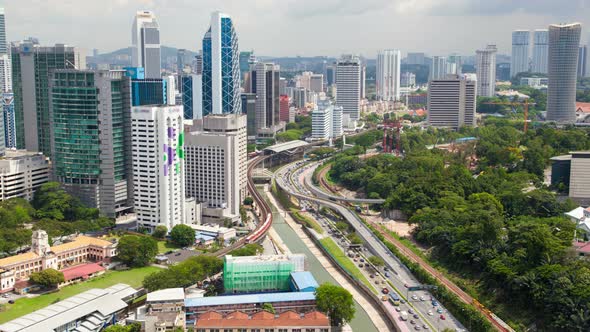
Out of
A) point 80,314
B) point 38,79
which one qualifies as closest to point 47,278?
point 80,314

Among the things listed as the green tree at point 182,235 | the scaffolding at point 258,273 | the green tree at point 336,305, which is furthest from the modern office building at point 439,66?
the green tree at point 336,305

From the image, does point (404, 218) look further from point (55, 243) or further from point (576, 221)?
point (55, 243)

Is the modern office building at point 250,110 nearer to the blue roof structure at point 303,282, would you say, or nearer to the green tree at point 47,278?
the green tree at point 47,278

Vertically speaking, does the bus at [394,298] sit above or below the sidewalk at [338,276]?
above

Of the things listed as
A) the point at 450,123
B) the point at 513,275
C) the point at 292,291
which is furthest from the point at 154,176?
the point at 450,123

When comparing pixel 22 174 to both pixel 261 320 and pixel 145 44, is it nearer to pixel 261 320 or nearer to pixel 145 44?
pixel 261 320
